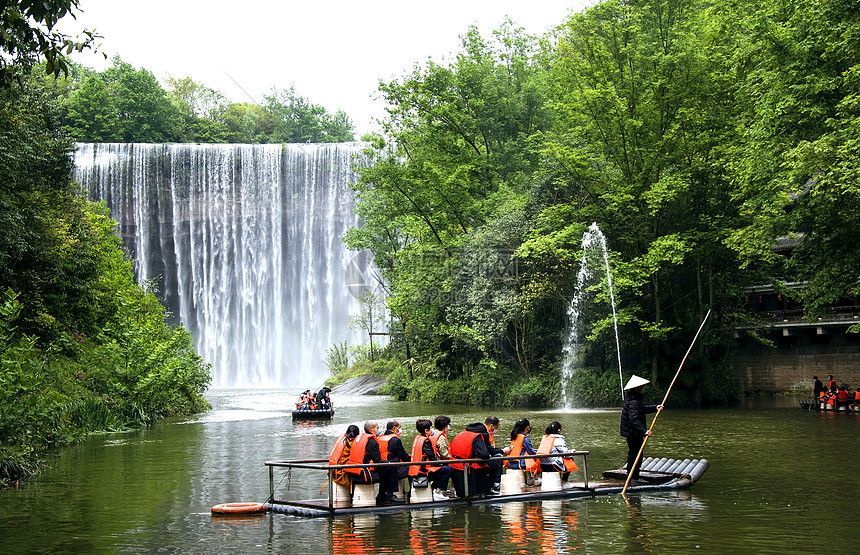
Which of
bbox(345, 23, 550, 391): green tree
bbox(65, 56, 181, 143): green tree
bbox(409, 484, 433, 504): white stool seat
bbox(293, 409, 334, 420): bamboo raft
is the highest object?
bbox(65, 56, 181, 143): green tree

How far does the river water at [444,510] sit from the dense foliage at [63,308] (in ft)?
11.7

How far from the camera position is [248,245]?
74.6 metres

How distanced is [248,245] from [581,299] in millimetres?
43756

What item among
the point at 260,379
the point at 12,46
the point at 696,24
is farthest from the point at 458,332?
the point at 260,379

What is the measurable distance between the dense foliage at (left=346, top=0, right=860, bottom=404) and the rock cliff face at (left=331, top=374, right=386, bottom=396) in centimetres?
1105

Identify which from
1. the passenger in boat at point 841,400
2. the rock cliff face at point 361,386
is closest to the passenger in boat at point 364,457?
the passenger in boat at point 841,400

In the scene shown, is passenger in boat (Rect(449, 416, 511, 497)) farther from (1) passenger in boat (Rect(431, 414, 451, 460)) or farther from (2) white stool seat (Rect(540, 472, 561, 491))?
(2) white stool seat (Rect(540, 472, 561, 491))

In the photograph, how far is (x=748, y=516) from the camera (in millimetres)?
10898

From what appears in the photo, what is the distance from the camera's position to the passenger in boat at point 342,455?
480 inches

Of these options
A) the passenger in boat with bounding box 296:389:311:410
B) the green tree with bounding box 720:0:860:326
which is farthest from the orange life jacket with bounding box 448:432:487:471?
the passenger in boat with bounding box 296:389:311:410

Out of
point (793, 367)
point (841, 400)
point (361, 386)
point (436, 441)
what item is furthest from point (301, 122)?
point (436, 441)

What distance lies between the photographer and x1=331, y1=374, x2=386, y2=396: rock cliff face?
56750 mm

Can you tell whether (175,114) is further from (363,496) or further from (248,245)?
(363,496)

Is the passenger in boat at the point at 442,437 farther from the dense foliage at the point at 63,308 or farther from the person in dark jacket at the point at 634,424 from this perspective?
the dense foliage at the point at 63,308
